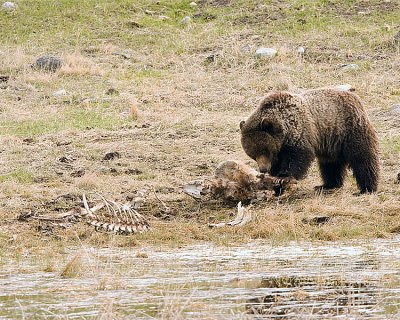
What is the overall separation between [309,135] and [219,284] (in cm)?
529

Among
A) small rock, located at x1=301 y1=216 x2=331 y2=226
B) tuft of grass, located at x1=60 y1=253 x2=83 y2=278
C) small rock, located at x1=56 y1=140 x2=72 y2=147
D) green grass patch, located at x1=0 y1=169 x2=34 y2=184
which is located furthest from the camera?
small rock, located at x1=56 y1=140 x2=72 y2=147

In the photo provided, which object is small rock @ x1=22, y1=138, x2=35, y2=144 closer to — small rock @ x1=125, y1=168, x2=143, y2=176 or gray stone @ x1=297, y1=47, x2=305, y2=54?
small rock @ x1=125, y1=168, x2=143, y2=176

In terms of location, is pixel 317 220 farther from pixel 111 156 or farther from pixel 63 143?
pixel 63 143

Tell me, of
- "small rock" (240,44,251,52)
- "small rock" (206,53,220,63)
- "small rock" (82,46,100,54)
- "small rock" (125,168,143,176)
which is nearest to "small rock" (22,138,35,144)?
"small rock" (125,168,143,176)

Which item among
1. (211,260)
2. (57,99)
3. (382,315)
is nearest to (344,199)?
(211,260)

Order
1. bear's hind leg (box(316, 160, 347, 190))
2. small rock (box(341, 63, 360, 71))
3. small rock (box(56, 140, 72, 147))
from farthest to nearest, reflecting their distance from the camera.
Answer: small rock (box(341, 63, 360, 71)), small rock (box(56, 140, 72, 147)), bear's hind leg (box(316, 160, 347, 190))

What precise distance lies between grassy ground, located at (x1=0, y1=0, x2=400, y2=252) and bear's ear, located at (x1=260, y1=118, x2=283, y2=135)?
860 mm

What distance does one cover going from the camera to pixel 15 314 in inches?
246

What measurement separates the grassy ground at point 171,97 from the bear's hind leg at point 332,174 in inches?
13.2

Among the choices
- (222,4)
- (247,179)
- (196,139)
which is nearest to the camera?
(247,179)

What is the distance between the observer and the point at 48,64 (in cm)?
2280

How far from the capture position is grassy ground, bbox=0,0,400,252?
1102 cm

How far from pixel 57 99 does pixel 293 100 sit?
28.6 ft

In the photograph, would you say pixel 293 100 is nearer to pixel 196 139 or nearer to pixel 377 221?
pixel 377 221
